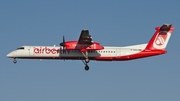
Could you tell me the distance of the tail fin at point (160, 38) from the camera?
49656 mm

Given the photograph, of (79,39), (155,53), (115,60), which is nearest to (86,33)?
(79,39)

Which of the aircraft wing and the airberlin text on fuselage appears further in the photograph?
the airberlin text on fuselage

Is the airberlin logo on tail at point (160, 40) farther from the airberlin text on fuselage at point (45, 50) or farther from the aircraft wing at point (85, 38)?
the airberlin text on fuselage at point (45, 50)

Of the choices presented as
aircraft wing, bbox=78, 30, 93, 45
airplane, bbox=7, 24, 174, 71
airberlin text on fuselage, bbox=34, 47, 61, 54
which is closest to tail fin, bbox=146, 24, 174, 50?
airplane, bbox=7, 24, 174, 71

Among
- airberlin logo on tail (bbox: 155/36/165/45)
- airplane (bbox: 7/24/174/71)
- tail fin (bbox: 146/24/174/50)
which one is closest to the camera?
airplane (bbox: 7/24/174/71)

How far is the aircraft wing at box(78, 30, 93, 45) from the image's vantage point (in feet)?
149

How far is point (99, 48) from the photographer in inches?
1866

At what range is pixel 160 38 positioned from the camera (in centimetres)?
5019

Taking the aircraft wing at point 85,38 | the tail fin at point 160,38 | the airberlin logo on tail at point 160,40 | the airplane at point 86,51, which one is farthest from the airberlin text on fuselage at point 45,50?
the airberlin logo on tail at point 160,40

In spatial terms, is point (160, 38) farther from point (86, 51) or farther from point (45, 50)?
point (45, 50)

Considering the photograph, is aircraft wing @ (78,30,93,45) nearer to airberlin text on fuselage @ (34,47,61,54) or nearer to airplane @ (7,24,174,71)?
airplane @ (7,24,174,71)

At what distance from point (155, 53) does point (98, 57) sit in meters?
6.30

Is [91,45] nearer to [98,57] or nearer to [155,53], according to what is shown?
[98,57]

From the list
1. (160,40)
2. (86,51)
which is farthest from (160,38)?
(86,51)
